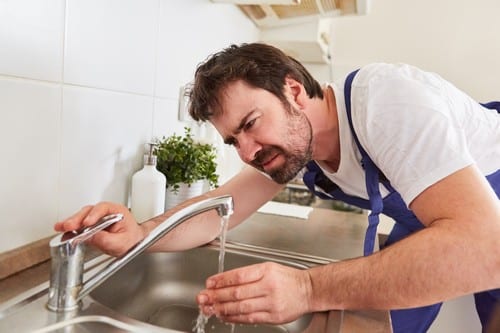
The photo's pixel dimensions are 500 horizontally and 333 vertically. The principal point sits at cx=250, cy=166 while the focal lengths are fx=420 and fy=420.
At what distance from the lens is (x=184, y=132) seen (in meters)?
1.23

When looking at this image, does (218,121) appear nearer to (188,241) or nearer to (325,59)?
(188,241)

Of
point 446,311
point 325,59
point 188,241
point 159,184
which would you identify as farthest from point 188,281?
point 325,59

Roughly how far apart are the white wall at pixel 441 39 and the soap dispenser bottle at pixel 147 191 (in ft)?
5.53

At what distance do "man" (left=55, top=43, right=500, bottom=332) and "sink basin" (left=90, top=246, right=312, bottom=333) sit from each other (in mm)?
62

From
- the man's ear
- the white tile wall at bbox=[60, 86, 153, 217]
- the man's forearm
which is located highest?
the man's ear

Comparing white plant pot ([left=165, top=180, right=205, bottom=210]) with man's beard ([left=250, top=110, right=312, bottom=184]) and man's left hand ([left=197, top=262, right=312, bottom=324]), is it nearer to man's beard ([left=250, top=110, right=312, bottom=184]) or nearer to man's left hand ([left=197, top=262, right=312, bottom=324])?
man's beard ([left=250, top=110, right=312, bottom=184])

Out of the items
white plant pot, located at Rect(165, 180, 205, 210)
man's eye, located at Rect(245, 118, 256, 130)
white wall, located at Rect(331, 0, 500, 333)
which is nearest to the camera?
man's eye, located at Rect(245, 118, 256, 130)

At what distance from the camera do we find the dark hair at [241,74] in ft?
2.56

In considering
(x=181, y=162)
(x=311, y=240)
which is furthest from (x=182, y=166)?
(x=311, y=240)

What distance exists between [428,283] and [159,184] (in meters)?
0.55

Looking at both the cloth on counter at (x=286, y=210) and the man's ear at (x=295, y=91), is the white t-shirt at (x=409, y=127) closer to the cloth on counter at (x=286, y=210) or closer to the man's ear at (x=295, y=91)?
the man's ear at (x=295, y=91)

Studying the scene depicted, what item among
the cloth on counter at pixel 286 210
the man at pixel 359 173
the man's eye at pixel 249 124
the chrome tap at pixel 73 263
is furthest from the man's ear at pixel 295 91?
the cloth on counter at pixel 286 210

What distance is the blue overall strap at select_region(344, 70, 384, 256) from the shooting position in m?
0.76

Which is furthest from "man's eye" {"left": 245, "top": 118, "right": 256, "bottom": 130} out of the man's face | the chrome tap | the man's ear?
the chrome tap
